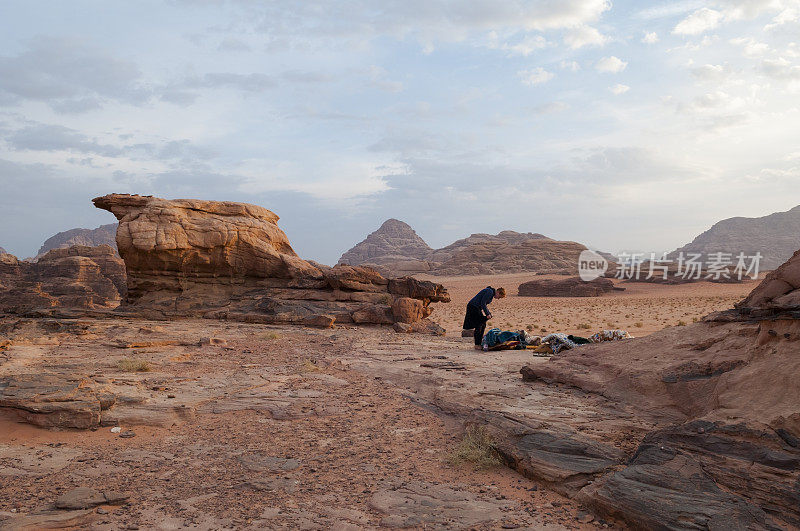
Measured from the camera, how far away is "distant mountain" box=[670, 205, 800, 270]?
121 metres

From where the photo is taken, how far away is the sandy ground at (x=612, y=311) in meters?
21.0

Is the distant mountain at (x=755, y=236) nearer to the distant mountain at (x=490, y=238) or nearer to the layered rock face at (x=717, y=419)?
the distant mountain at (x=490, y=238)

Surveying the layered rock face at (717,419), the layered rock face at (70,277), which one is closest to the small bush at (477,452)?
the layered rock face at (717,419)

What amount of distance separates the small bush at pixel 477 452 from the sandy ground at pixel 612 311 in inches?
500

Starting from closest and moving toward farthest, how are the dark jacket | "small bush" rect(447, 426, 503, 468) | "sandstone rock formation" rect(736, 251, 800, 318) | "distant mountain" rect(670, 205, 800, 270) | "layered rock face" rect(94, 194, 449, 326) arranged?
1. "small bush" rect(447, 426, 503, 468)
2. "sandstone rock formation" rect(736, 251, 800, 318)
3. the dark jacket
4. "layered rock face" rect(94, 194, 449, 326)
5. "distant mountain" rect(670, 205, 800, 270)

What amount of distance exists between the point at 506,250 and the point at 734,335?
78.4 m

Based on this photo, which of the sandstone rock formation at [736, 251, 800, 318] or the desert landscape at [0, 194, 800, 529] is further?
the sandstone rock formation at [736, 251, 800, 318]

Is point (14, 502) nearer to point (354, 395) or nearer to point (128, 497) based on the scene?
point (128, 497)

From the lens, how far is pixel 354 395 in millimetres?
7820

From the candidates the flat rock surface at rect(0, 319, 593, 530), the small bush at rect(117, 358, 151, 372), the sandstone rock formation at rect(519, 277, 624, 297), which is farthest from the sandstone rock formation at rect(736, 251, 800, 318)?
the sandstone rock formation at rect(519, 277, 624, 297)

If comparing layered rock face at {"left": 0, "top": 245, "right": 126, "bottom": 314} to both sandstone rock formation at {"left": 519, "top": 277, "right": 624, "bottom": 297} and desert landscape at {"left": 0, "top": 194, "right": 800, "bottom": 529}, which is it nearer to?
desert landscape at {"left": 0, "top": 194, "right": 800, "bottom": 529}

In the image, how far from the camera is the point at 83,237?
166250 millimetres

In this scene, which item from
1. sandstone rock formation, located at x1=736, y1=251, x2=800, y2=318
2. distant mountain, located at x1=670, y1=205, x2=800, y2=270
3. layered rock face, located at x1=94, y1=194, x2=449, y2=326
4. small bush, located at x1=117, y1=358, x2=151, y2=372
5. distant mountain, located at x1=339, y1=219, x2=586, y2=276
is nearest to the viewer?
sandstone rock formation, located at x1=736, y1=251, x2=800, y2=318

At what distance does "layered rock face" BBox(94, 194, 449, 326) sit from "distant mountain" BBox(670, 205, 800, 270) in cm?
12439
